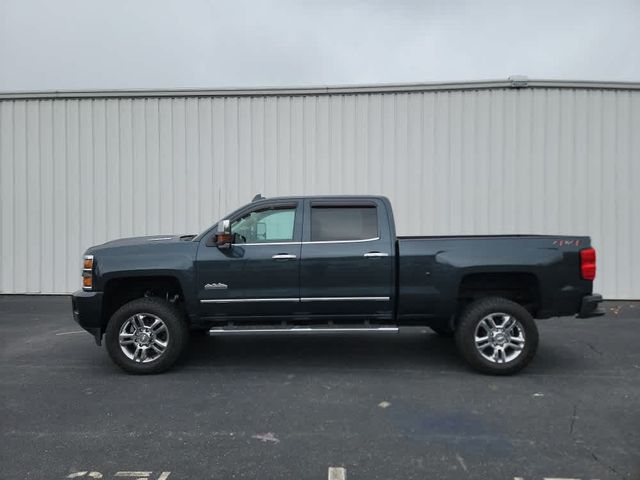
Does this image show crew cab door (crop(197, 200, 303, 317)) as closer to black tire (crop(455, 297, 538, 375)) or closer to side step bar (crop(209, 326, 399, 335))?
side step bar (crop(209, 326, 399, 335))

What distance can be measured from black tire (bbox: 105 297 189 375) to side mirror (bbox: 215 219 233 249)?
0.90 m

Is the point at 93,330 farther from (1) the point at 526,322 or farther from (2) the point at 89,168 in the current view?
(2) the point at 89,168

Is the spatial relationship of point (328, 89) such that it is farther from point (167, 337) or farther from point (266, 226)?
point (167, 337)

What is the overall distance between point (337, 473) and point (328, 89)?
8.21 m

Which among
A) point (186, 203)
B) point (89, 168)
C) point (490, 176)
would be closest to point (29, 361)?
point (186, 203)

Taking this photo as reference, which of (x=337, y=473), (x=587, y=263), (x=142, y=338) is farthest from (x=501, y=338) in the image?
(x=142, y=338)

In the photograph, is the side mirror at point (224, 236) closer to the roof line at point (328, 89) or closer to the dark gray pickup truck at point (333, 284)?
the dark gray pickup truck at point (333, 284)

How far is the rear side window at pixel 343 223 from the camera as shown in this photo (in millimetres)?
5242

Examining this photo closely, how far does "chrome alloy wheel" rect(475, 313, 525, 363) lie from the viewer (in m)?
4.94

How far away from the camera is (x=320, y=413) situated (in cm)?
405

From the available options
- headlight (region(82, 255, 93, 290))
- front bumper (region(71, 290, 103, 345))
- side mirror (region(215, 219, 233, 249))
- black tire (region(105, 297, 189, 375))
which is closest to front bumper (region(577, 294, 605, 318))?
side mirror (region(215, 219, 233, 249))

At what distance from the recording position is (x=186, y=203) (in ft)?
33.2

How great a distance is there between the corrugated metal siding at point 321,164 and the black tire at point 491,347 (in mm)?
4932

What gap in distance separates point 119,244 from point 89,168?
5854mm
